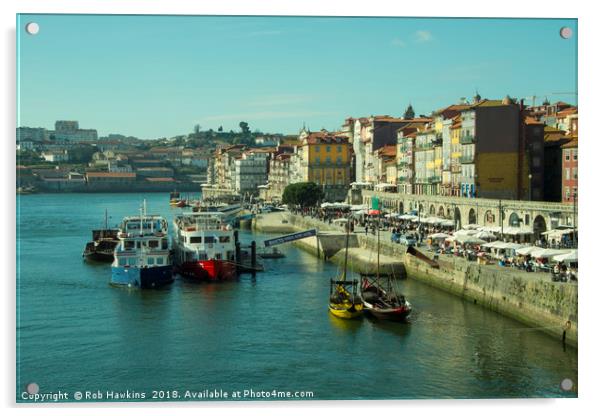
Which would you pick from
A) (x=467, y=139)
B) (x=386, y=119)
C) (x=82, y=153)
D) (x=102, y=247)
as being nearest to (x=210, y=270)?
(x=102, y=247)

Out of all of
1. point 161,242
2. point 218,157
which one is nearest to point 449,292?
point 161,242

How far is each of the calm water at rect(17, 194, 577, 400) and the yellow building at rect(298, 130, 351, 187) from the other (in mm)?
51382

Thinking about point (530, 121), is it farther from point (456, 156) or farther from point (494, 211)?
point (494, 211)

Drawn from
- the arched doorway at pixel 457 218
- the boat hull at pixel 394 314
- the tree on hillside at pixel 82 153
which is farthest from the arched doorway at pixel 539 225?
the tree on hillside at pixel 82 153

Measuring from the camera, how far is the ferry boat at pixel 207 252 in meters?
36.5

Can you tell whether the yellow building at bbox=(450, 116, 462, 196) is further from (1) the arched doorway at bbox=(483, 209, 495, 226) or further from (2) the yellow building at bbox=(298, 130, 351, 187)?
(2) the yellow building at bbox=(298, 130, 351, 187)

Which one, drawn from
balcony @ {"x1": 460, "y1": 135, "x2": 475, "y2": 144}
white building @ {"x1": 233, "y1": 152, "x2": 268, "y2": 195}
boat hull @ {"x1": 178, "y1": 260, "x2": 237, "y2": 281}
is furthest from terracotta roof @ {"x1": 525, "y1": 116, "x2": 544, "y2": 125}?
white building @ {"x1": 233, "y1": 152, "x2": 268, "y2": 195}

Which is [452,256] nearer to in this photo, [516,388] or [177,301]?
[177,301]

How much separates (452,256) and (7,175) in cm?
2058

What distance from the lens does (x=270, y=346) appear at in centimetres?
2311

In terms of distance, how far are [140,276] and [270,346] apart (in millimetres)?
11983

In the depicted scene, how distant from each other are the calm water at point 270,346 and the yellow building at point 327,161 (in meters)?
51.4

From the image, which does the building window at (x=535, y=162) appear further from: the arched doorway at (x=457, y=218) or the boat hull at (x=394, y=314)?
the boat hull at (x=394, y=314)

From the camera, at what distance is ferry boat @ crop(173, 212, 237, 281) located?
36.5m
